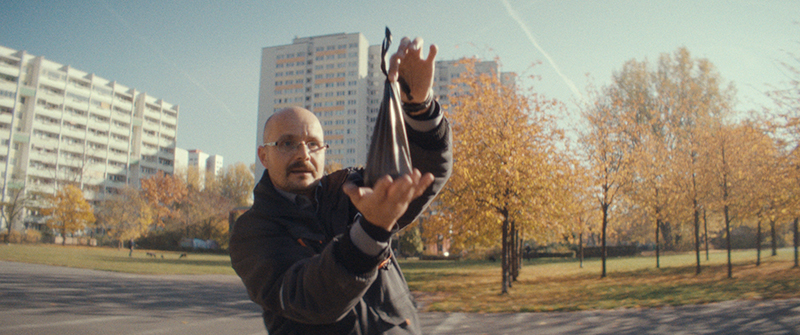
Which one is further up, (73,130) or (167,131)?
(167,131)

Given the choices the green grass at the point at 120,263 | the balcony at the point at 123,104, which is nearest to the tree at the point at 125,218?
the green grass at the point at 120,263

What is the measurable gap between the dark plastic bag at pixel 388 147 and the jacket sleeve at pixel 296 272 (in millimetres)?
224

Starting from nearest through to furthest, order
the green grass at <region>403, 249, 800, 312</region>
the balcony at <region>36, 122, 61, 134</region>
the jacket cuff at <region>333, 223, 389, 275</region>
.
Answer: the jacket cuff at <region>333, 223, 389, 275</region>
the green grass at <region>403, 249, 800, 312</region>
the balcony at <region>36, 122, 61, 134</region>

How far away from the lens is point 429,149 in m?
1.80

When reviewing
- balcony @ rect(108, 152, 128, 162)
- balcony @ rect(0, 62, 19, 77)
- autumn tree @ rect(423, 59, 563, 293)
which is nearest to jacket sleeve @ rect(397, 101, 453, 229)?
autumn tree @ rect(423, 59, 563, 293)

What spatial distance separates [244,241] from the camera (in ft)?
5.42

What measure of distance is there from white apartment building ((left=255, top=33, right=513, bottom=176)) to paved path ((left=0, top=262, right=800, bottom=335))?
9485 centimetres

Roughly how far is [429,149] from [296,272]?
724 millimetres

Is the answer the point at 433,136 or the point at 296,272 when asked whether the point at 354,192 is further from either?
the point at 433,136

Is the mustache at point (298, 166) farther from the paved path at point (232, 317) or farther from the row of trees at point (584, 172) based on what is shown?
the row of trees at point (584, 172)

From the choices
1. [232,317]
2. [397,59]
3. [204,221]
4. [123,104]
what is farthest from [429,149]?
[123,104]

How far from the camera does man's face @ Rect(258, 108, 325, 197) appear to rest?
1810mm

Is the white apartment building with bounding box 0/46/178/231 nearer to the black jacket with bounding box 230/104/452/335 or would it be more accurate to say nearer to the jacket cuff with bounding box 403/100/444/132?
the black jacket with bounding box 230/104/452/335

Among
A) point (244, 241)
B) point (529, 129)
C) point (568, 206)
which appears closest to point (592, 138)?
point (568, 206)
